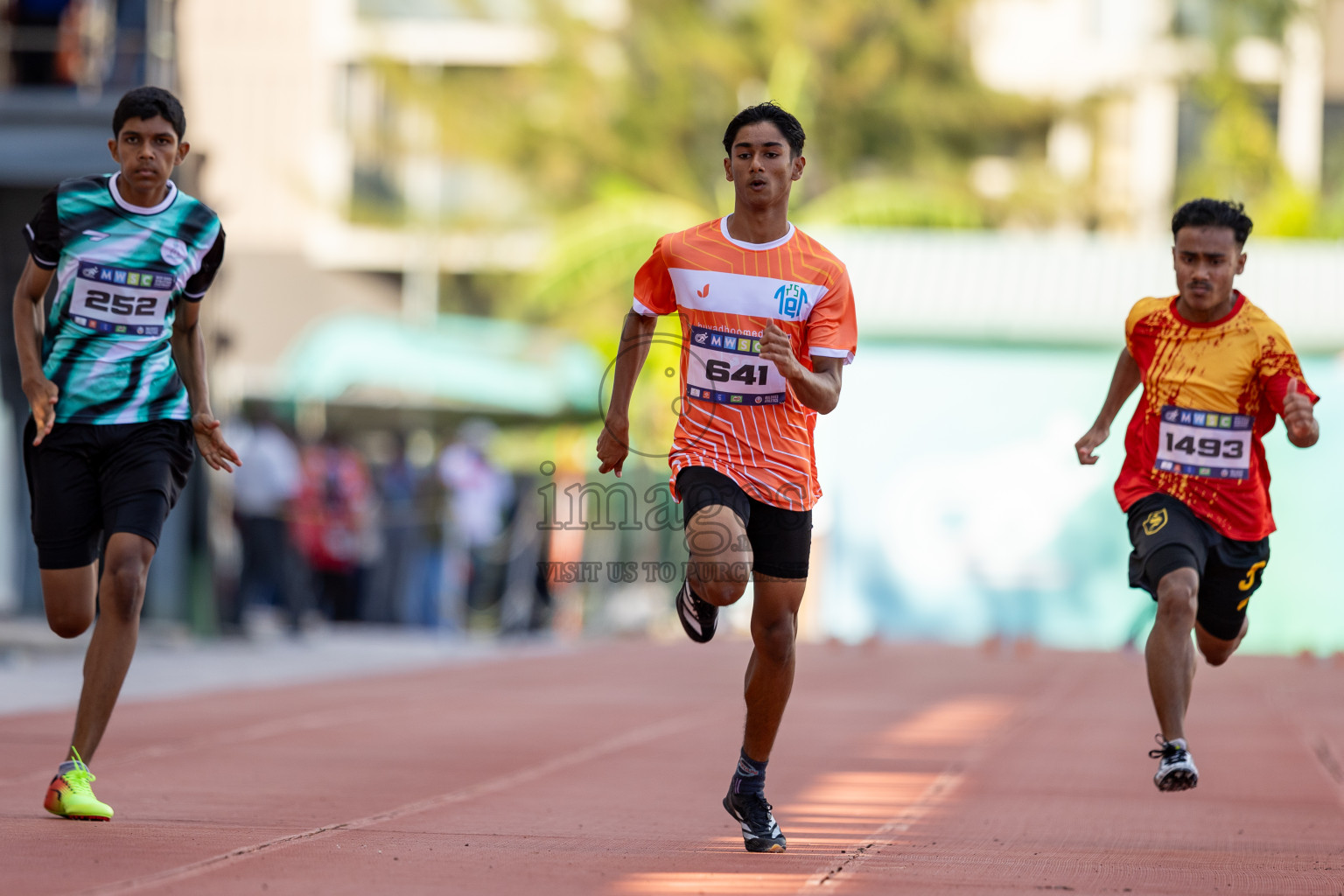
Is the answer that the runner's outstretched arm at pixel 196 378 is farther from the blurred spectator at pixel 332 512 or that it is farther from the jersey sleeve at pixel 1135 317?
the blurred spectator at pixel 332 512

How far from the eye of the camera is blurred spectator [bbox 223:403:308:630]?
16984 mm

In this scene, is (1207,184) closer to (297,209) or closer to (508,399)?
(508,399)

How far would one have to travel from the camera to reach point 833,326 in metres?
5.95

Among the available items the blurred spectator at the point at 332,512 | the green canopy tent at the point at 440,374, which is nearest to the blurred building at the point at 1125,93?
the green canopy tent at the point at 440,374

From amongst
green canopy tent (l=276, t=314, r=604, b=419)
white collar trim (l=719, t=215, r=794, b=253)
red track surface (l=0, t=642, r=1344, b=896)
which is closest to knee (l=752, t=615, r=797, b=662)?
red track surface (l=0, t=642, r=1344, b=896)

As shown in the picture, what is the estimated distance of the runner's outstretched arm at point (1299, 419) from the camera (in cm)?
661

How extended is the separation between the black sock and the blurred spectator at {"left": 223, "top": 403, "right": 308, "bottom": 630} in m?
11.5

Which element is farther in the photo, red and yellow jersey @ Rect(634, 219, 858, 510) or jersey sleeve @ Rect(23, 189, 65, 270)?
jersey sleeve @ Rect(23, 189, 65, 270)

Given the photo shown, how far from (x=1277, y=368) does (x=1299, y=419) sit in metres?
0.44

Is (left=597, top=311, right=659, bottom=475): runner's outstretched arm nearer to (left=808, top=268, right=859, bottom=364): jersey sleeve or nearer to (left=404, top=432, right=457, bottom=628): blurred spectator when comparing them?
(left=808, top=268, right=859, bottom=364): jersey sleeve

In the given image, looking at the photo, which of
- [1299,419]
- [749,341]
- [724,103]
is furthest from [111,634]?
[724,103]

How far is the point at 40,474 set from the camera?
6426mm

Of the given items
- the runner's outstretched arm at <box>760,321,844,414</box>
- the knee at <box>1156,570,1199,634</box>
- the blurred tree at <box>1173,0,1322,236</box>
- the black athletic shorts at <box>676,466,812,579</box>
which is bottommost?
the knee at <box>1156,570,1199,634</box>

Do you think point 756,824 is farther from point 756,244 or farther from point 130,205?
point 130,205
